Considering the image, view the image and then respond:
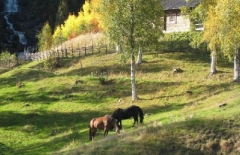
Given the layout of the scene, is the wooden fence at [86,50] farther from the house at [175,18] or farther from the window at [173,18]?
the window at [173,18]

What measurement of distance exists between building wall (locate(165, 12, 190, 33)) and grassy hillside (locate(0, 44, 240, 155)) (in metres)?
10.7

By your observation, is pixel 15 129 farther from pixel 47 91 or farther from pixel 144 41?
pixel 144 41

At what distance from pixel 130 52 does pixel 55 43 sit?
5480 centimetres

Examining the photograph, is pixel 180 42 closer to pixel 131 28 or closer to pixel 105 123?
pixel 131 28

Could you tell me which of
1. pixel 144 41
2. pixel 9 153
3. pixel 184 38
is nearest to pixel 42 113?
pixel 9 153

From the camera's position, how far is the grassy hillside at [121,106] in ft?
64.4

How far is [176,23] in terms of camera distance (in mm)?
65438

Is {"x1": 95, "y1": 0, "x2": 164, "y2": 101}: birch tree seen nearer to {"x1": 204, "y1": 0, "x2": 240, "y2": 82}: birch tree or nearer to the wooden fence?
the wooden fence

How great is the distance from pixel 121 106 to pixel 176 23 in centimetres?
3177

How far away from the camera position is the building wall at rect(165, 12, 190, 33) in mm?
63781

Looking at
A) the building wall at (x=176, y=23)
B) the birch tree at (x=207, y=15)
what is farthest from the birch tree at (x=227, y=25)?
the building wall at (x=176, y=23)

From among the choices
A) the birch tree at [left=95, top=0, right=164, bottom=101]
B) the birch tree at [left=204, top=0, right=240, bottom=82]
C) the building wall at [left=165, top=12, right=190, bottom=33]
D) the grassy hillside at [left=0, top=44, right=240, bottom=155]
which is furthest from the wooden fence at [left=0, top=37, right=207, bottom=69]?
the birch tree at [left=204, top=0, right=240, bottom=82]

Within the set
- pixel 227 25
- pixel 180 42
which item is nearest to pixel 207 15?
pixel 227 25

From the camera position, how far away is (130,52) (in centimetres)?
3925
